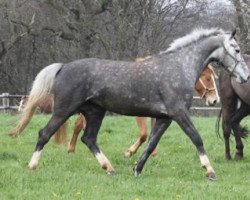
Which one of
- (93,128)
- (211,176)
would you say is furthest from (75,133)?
(211,176)

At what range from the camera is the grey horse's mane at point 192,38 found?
8344mm

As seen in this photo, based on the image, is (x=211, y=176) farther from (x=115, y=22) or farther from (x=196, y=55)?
(x=115, y=22)

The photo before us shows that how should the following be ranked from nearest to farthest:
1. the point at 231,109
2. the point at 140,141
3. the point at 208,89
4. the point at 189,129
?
the point at 189,129, the point at 208,89, the point at 140,141, the point at 231,109

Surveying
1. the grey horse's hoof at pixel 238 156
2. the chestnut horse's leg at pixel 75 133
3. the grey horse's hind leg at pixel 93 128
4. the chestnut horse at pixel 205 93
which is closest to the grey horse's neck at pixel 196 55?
the grey horse's hind leg at pixel 93 128

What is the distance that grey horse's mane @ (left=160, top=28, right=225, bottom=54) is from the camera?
8.34 metres

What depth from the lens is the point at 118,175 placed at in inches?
321

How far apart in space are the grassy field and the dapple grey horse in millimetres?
398

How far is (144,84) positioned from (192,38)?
1077 mm

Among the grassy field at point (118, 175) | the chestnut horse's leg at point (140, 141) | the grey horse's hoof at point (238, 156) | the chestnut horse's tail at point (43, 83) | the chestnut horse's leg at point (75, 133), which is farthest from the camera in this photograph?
the chestnut horse's leg at point (75, 133)

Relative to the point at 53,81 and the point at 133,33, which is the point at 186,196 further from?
the point at 133,33

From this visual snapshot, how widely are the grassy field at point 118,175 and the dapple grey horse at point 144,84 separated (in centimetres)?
40

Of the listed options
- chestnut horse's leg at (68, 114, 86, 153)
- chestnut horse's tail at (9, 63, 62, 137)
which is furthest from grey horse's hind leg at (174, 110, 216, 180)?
chestnut horse's leg at (68, 114, 86, 153)

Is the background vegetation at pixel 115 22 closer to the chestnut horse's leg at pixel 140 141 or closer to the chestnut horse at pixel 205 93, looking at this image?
the chestnut horse at pixel 205 93

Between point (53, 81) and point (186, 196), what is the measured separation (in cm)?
279
